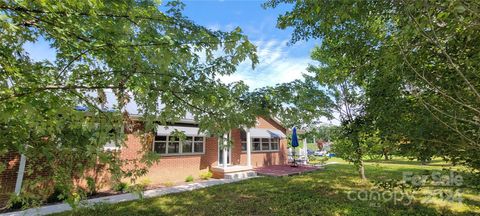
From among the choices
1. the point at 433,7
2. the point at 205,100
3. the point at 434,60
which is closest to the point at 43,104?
the point at 205,100

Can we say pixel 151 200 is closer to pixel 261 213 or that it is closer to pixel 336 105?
pixel 261 213

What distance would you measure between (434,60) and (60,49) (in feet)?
19.6

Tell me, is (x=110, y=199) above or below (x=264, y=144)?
below

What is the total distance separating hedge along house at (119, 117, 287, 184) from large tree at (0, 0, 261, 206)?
237 inches

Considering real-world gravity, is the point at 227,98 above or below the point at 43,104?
above

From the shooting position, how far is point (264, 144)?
71.3 ft

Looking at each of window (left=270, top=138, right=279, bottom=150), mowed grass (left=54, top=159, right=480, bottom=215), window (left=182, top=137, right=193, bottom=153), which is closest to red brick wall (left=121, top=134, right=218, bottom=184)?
window (left=182, top=137, right=193, bottom=153)

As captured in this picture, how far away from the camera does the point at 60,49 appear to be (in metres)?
4.27

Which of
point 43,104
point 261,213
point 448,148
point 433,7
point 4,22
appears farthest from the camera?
point 261,213

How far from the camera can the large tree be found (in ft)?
9.29

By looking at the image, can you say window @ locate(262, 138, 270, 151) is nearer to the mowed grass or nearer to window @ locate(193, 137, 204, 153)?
window @ locate(193, 137, 204, 153)

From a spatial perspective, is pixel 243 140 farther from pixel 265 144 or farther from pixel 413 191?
pixel 413 191

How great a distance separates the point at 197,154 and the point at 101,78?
12.1 m

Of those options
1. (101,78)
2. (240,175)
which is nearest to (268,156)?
(240,175)
